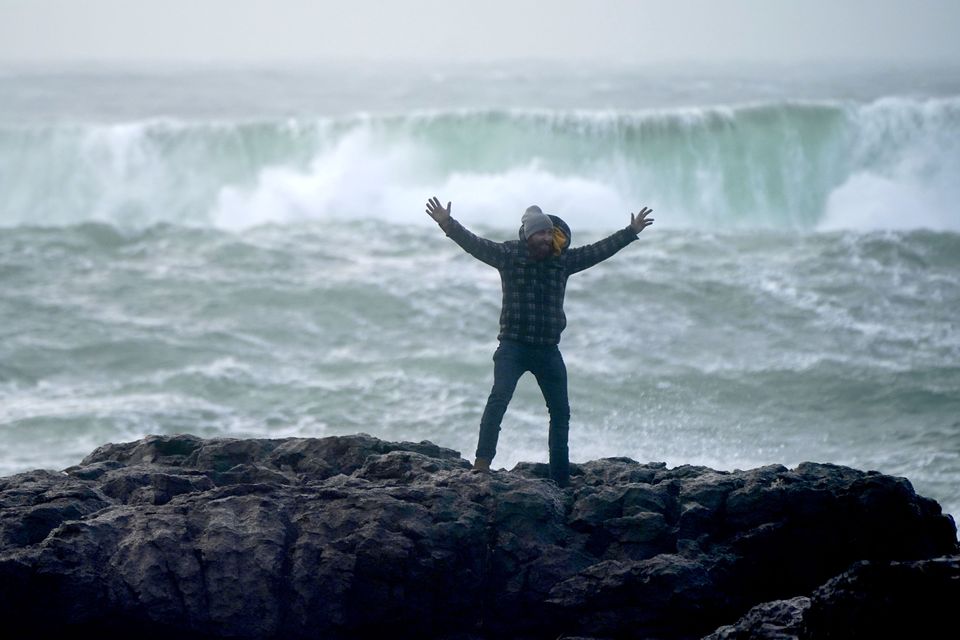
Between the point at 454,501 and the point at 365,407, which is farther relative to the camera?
the point at 365,407

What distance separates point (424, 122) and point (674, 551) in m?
25.5

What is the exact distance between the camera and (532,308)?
21.9ft

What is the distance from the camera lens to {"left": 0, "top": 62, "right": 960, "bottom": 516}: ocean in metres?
12.7

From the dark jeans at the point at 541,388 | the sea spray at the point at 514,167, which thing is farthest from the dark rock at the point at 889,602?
the sea spray at the point at 514,167

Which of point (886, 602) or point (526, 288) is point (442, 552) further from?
point (886, 602)

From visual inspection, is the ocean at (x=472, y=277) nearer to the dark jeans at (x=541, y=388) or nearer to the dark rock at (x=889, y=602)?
the dark jeans at (x=541, y=388)

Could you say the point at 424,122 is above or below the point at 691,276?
above

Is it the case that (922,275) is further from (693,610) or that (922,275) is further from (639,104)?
(639,104)

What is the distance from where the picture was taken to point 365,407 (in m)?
13.2

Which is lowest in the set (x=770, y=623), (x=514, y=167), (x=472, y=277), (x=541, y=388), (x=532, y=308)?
(x=770, y=623)

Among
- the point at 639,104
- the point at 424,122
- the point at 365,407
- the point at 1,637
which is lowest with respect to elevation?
the point at 1,637

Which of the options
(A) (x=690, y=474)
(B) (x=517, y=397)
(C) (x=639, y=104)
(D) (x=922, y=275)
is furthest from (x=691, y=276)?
(C) (x=639, y=104)

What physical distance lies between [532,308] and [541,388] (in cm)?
43

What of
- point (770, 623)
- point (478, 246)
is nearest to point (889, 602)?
point (770, 623)
